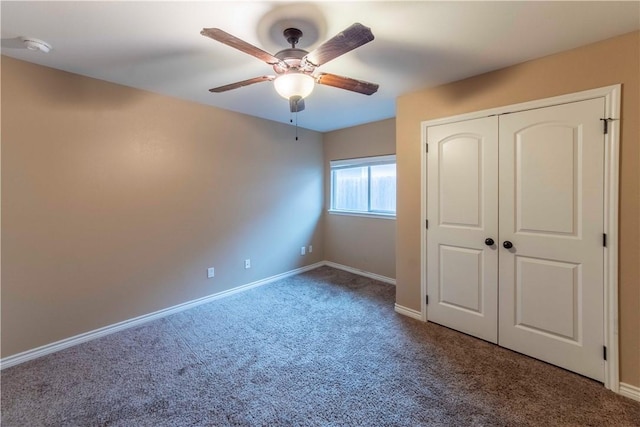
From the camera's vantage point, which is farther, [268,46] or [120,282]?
[120,282]

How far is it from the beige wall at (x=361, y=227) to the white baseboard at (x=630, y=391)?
7.81ft

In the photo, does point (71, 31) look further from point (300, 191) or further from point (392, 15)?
point (300, 191)

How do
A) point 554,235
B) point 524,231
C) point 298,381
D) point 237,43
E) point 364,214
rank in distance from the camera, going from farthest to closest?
point 364,214 < point 524,231 < point 554,235 < point 298,381 < point 237,43

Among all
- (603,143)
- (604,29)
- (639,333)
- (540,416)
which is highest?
(604,29)

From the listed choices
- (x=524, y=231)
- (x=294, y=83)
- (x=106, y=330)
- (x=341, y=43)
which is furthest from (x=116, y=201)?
(x=524, y=231)

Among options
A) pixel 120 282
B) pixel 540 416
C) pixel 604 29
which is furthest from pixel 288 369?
pixel 604 29

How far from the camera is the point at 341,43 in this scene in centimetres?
142

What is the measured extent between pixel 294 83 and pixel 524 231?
2.11 metres

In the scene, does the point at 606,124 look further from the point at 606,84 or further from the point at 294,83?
the point at 294,83

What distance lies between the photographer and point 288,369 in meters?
2.12

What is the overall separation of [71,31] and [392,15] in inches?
80.3

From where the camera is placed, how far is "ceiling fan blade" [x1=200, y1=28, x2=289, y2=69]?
51.2 inches

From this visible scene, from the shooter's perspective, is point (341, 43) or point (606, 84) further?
point (606, 84)

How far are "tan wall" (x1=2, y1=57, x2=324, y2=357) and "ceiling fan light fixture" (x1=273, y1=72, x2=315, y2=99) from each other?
195cm
